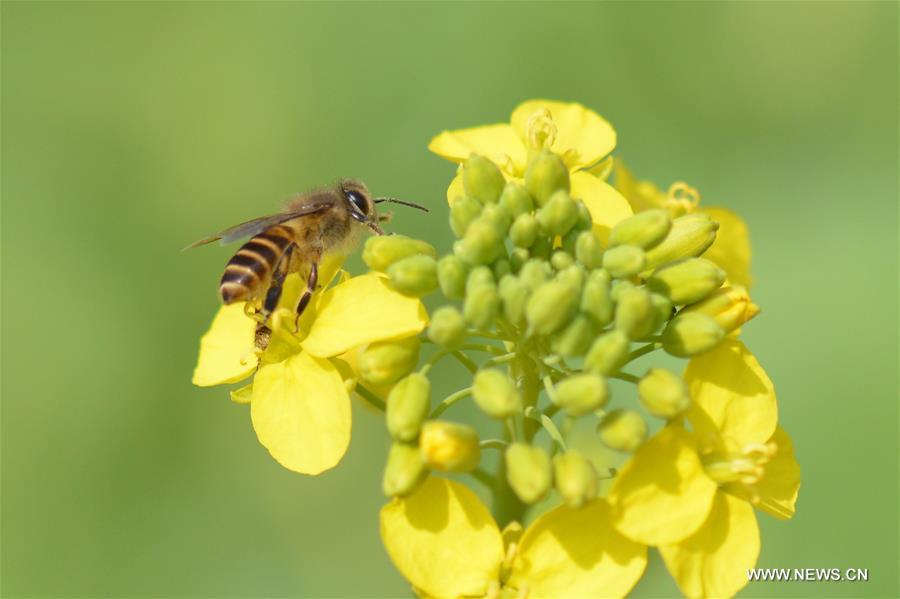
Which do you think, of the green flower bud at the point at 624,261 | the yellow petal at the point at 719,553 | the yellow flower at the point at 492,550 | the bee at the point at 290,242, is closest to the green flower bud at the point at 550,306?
the green flower bud at the point at 624,261

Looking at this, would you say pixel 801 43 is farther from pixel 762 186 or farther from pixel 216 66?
pixel 216 66

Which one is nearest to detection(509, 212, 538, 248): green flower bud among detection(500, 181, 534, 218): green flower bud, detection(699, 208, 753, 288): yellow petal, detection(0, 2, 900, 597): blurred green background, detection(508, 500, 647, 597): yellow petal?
detection(500, 181, 534, 218): green flower bud

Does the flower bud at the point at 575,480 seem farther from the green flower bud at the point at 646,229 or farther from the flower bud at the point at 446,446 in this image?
the green flower bud at the point at 646,229

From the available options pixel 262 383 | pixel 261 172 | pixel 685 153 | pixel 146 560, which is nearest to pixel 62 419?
pixel 146 560

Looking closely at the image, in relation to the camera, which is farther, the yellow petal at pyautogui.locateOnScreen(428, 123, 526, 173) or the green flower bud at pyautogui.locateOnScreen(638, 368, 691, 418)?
the yellow petal at pyautogui.locateOnScreen(428, 123, 526, 173)

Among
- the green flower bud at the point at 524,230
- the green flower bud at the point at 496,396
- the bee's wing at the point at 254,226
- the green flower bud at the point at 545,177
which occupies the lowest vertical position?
the green flower bud at the point at 496,396

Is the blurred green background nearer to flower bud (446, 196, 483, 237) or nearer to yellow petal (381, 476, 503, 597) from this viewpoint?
yellow petal (381, 476, 503, 597)
